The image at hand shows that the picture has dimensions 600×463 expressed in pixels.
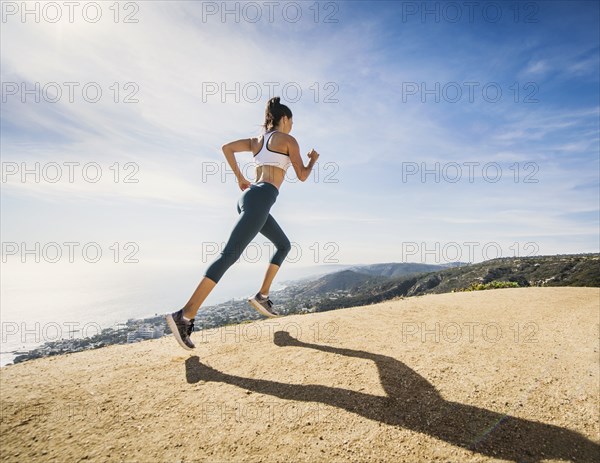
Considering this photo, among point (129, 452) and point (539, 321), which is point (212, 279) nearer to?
point (129, 452)

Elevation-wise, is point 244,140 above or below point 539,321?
above

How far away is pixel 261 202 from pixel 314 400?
2.24 metres

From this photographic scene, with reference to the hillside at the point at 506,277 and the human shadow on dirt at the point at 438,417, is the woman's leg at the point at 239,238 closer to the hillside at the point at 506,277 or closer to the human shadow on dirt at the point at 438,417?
the human shadow on dirt at the point at 438,417

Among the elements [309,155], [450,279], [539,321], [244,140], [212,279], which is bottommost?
[450,279]

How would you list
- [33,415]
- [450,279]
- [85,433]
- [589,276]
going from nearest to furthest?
1. [85,433]
2. [33,415]
3. [589,276]
4. [450,279]

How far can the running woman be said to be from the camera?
329 cm

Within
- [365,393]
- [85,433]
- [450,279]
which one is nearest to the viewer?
[85,433]

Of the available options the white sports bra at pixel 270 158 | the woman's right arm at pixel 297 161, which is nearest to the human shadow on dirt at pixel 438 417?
the woman's right arm at pixel 297 161

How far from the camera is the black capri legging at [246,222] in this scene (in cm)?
333

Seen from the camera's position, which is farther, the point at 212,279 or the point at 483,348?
the point at 483,348

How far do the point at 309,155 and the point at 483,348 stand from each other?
3.67 metres

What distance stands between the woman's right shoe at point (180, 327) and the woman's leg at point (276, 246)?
141 cm

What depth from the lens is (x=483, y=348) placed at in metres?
4.14

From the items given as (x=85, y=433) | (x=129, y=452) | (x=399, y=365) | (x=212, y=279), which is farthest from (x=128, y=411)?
(x=399, y=365)
